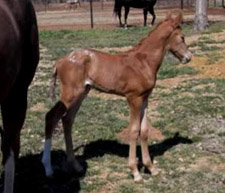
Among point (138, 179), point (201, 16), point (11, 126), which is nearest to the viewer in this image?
point (11, 126)

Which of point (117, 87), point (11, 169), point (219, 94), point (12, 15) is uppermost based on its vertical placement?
point (12, 15)

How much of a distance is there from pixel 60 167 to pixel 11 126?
5.47ft

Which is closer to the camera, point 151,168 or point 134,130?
point 134,130

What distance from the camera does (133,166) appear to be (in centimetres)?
550

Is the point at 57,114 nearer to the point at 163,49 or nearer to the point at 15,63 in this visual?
the point at 163,49

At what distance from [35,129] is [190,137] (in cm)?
201

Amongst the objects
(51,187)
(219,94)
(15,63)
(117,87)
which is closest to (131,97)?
(117,87)

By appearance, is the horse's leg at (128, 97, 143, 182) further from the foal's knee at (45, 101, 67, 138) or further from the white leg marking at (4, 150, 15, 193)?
the white leg marking at (4, 150, 15, 193)

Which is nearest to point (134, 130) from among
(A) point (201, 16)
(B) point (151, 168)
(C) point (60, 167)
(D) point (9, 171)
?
(B) point (151, 168)

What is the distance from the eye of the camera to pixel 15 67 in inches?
148

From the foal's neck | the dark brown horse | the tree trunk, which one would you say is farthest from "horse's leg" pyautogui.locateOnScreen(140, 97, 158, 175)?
the tree trunk

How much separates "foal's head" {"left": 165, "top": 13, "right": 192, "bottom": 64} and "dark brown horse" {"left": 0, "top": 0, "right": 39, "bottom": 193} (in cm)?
179

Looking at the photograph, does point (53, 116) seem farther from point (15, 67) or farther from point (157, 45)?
point (15, 67)

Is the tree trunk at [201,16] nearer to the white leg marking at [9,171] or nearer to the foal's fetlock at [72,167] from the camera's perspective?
the foal's fetlock at [72,167]
